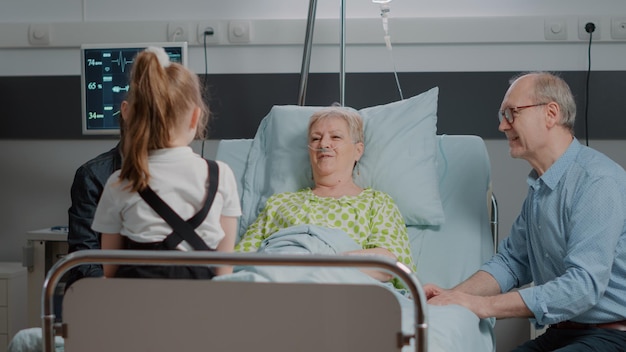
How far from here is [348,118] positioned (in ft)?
9.80

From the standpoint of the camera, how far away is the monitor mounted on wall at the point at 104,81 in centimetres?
370

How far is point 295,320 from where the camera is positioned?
5.35ft

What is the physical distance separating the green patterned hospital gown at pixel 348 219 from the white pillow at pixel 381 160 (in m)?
0.10

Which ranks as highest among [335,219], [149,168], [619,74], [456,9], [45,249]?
[456,9]

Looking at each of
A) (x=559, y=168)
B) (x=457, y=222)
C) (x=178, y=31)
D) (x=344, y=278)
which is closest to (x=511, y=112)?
(x=559, y=168)

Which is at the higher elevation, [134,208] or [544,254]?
[134,208]

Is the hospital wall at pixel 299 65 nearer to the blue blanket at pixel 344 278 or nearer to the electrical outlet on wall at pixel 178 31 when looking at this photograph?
the electrical outlet on wall at pixel 178 31

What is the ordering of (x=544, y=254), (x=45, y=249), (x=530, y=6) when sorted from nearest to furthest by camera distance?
(x=544, y=254) → (x=45, y=249) → (x=530, y=6)

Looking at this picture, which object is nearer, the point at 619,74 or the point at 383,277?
the point at 383,277

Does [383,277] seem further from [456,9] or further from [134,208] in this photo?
[456,9]

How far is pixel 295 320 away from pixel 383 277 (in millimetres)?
1031

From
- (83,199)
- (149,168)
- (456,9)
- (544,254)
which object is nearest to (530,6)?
(456,9)

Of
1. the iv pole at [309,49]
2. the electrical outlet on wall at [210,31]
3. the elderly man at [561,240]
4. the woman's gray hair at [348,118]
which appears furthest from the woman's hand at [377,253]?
the electrical outlet on wall at [210,31]

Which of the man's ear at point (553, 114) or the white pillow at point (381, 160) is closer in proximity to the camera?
the man's ear at point (553, 114)
